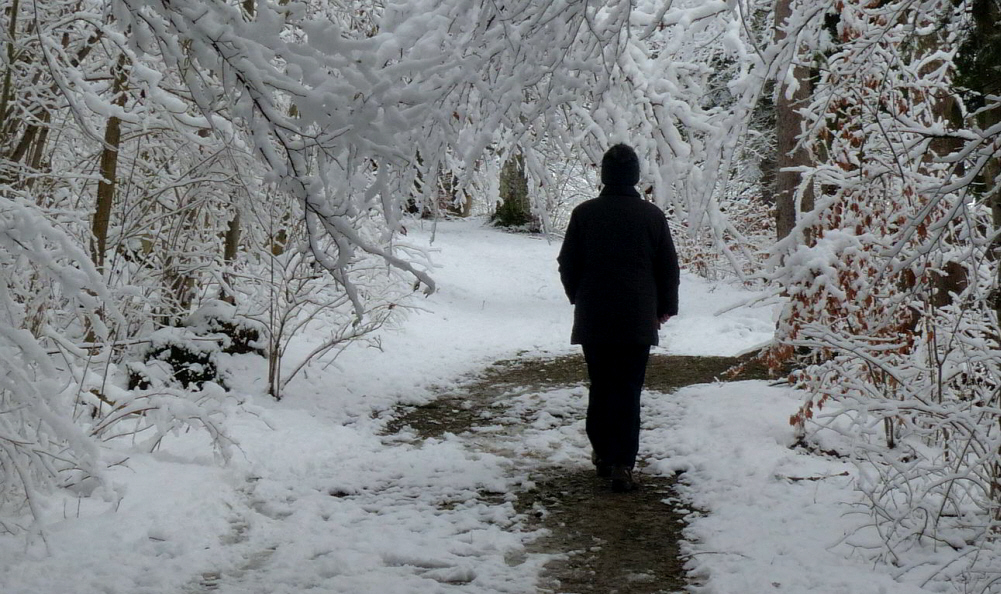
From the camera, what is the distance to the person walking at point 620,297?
184 inches

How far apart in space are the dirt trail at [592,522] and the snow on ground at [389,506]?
0.40 feet

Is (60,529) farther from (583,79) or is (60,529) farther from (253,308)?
(253,308)

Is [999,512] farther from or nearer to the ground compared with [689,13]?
nearer to the ground

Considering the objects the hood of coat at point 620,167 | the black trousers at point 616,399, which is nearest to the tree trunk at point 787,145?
the hood of coat at point 620,167

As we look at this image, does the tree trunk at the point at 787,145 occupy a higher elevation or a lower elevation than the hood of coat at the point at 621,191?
higher

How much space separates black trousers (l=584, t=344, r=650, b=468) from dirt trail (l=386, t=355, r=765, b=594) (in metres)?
0.23

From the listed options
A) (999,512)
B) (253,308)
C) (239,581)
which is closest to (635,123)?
(999,512)

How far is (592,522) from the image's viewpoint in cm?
419

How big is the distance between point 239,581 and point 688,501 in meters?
2.29

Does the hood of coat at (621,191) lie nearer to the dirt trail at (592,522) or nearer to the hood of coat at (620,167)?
the hood of coat at (620,167)

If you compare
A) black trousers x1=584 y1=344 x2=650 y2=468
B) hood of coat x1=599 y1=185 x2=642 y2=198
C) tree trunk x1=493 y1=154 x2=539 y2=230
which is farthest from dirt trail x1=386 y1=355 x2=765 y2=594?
tree trunk x1=493 y1=154 x2=539 y2=230

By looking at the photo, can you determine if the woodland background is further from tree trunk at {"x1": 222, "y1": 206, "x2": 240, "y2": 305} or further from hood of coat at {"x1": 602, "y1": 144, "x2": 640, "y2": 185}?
tree trunk at {"x1": 222, "y1": 206, "x2": 240, "y2": 305}

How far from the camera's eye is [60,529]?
3.54m

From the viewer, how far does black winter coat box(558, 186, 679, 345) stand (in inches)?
183
